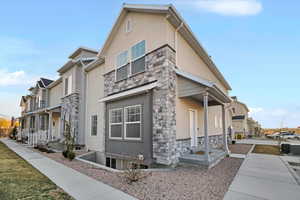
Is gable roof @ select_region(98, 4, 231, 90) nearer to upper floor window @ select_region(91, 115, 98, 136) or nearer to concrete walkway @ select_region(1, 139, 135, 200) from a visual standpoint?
upper floor window @ select_region(91, 115, 98, 136)

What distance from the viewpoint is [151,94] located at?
325 inches

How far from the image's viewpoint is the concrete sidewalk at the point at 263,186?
4277 mm

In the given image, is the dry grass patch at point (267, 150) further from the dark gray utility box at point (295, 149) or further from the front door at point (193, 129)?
the front door at point (193, 129)

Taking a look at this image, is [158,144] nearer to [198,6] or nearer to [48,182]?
[48,182]

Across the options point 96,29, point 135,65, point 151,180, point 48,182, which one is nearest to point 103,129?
point 135,65

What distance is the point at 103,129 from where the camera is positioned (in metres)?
11.5

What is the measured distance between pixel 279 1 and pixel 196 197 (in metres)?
11.1

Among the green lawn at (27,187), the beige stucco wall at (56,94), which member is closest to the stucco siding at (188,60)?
the green lawn at (27,187)

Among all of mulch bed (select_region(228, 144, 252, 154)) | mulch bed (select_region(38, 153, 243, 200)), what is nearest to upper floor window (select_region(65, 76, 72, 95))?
mulch bed (select_region(38, 153, 243, 200))

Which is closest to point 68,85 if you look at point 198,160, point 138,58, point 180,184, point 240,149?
point 138,58

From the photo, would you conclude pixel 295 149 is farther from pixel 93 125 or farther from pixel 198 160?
pixel 93 125

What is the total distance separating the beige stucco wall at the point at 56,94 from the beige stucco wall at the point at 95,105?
6480mm

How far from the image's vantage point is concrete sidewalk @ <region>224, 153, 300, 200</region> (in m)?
4.28

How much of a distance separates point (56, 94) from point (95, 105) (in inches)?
393
